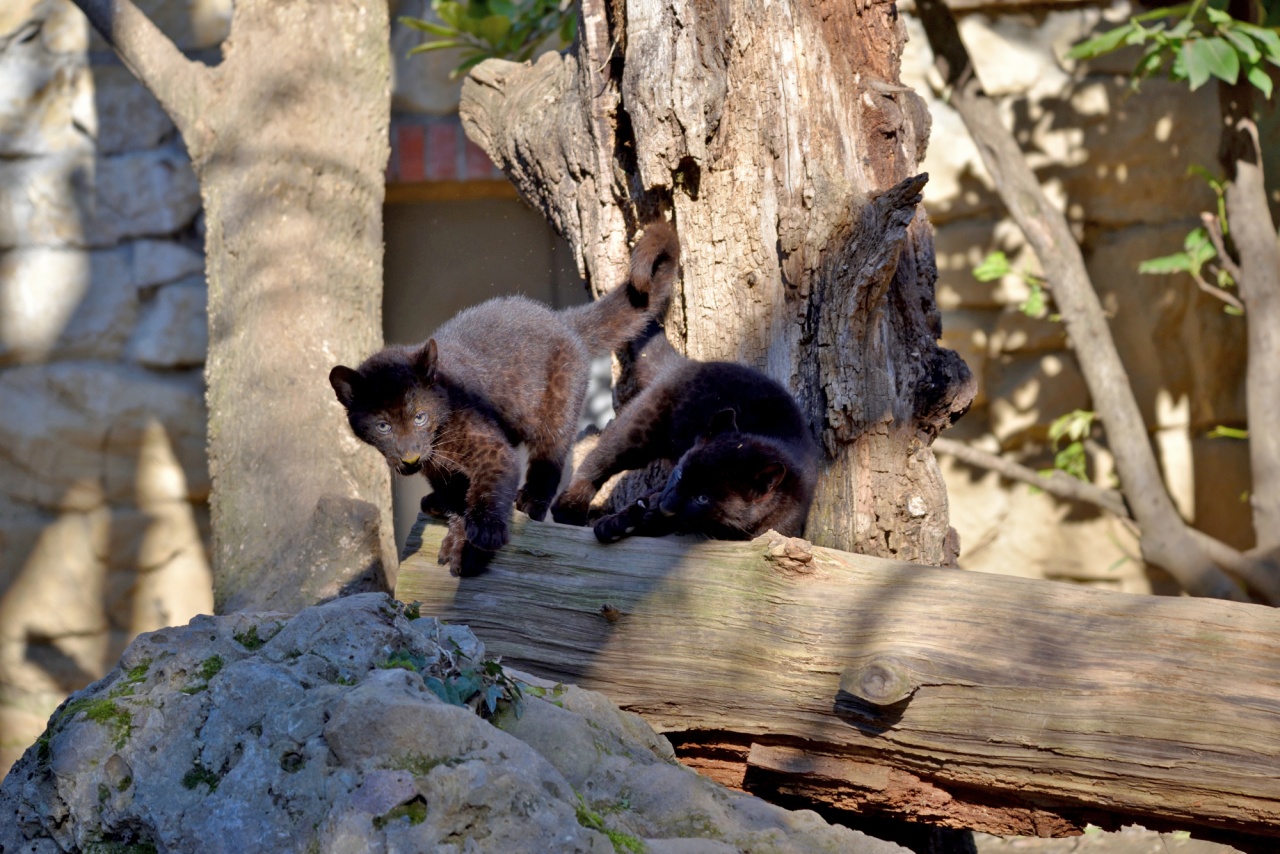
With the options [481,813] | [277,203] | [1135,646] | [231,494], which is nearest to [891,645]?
[1135,646]

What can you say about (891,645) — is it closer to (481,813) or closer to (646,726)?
(646,726)

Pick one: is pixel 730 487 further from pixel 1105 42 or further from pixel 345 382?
pixel 1105 42

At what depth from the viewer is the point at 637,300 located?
408 cm

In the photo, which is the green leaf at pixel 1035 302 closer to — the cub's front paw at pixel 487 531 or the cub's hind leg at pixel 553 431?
the cub's hind leg at pixel 553 431

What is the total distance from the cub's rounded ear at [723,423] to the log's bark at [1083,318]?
9.14 feet

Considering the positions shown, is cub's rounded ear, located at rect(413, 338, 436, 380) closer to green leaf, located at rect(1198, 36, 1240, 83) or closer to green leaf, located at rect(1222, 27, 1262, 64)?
green leaf, located at rect(1198, 36, 1240, 83)

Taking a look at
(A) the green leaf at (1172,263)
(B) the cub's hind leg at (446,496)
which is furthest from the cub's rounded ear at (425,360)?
(A) the green leaf at (1172,263)

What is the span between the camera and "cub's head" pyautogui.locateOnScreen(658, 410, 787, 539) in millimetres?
3459

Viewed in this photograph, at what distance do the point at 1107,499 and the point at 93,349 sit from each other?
18.7 feet

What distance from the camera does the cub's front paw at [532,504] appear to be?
13.1 feet

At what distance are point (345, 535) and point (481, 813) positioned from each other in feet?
9.20

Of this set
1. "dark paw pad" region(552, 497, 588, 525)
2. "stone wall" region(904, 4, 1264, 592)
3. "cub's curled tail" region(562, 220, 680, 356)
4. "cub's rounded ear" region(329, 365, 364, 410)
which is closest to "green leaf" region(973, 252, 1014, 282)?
→ "stone wall" region(904, 4, 1264, 592)

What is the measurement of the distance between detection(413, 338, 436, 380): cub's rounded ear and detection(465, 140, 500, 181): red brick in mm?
2995

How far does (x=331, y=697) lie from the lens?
6.61 ft
